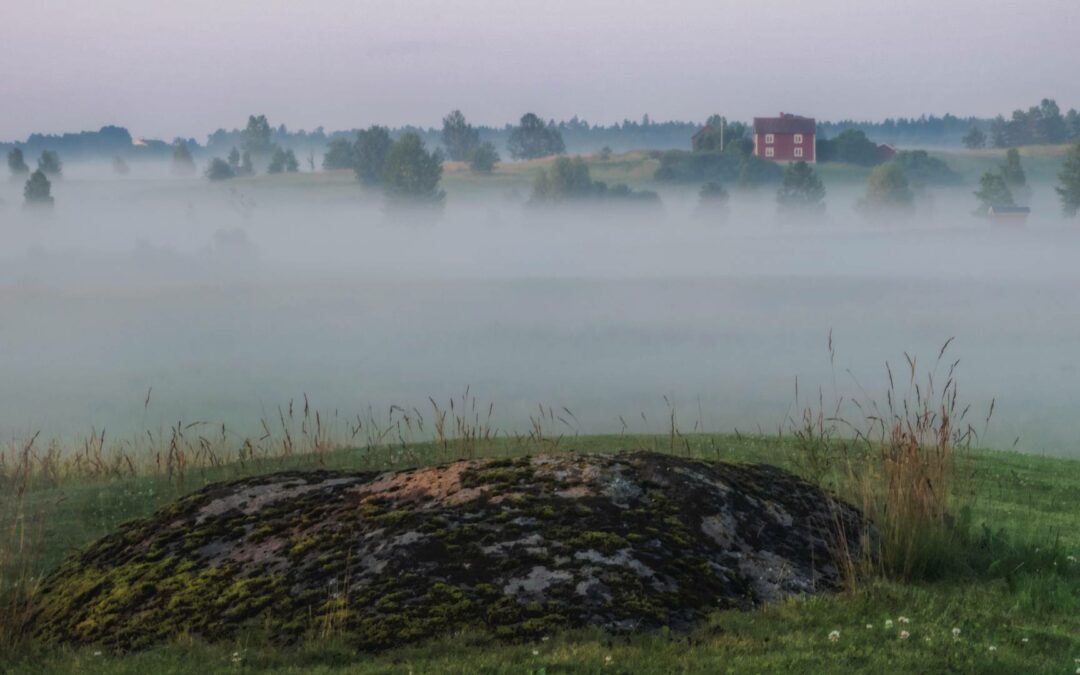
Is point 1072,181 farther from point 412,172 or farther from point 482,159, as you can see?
point 482,159

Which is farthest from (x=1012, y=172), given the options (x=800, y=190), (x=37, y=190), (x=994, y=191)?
(x=37, y=190)

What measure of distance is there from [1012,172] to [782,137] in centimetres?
3675

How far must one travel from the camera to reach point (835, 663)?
7289 mm

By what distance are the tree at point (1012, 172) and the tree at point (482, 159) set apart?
7967 centimetres

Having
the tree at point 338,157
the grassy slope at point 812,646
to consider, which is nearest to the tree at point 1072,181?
the tree at point 338,157

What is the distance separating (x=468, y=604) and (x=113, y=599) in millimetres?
3338

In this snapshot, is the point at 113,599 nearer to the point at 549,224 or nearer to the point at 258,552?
the point at 258,552

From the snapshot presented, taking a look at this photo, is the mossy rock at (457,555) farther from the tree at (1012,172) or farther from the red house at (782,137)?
the red house at (782,137)

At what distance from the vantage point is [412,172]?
468 feet

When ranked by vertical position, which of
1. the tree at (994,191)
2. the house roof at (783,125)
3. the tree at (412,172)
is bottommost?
the tree at (994,191)

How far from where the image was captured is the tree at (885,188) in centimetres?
15500

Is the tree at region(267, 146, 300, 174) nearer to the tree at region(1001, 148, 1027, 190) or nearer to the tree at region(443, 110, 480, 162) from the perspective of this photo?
the tree at region(443, 110, 480, 162)

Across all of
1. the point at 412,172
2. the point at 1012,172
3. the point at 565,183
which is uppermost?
the point at 412,172

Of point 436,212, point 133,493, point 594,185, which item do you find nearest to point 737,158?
point 594,185
